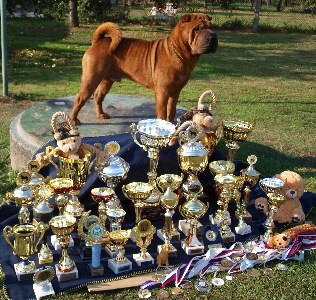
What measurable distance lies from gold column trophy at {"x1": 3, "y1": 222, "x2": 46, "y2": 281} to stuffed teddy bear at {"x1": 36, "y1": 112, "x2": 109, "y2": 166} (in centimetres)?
57

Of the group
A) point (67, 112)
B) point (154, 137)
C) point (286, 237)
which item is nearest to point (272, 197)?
point (286, 237)

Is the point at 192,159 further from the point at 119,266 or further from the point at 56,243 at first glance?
the point at 56,243

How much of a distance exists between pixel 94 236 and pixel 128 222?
91 cm

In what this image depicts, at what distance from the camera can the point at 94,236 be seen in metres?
3.10

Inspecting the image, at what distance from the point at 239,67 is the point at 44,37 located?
7.25m

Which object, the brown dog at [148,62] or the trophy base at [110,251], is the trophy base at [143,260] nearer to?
the trophy base at [110,251]

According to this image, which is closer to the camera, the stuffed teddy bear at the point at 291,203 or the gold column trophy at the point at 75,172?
the gold column trophy at the point at 75,172

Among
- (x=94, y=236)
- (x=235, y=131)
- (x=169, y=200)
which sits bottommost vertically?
(x=94, y=236)

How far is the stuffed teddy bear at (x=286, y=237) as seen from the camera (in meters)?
3.54

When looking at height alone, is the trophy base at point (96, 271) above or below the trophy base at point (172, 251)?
above

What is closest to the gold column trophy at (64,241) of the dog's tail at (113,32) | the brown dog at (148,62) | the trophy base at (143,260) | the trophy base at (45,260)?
the trophy base at (45,260)

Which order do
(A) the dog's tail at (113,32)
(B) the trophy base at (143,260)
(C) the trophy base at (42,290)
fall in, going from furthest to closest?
(A) the dog's tail at (113,32) → (B) the trophy base at (143,260) → (C) the trophy base at (42,290)

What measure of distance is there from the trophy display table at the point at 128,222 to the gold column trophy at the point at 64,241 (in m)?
0.05

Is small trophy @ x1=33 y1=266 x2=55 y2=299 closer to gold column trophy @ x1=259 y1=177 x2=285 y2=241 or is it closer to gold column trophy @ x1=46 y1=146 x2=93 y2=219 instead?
gold column trophy @ x1=46 y1=146 x2=93 y2=219
